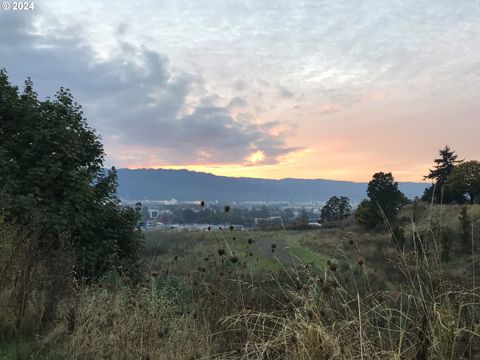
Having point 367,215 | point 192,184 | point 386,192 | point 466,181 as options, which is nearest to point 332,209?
point 367,215

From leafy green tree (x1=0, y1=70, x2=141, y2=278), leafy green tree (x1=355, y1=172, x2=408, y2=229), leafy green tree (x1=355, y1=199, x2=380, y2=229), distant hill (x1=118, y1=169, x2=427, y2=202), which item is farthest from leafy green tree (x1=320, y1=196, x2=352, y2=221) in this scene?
leafy green tree (x1=0, y1=70, x2=141, y2=278)

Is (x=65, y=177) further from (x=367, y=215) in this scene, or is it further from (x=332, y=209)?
(x=332, y=209)

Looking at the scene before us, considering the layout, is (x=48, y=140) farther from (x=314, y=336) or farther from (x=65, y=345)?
(x=314, y=336)

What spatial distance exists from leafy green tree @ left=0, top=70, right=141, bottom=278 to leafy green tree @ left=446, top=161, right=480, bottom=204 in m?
30.4

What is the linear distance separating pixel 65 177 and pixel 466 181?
33950mm

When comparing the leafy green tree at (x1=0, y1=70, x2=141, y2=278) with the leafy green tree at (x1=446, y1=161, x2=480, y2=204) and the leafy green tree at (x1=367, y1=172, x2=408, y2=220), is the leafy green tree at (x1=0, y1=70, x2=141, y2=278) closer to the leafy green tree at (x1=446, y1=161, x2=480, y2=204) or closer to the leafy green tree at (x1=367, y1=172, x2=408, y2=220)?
the leafy green tree at (x1=367, y1=172, x2=408, y2=220)

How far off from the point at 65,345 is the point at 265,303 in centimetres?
206

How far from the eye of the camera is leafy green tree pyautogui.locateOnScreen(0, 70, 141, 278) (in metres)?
12.4

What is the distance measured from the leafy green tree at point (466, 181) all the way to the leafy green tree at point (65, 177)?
99.7 feet

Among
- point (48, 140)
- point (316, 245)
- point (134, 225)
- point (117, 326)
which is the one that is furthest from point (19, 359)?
point (316, 245)

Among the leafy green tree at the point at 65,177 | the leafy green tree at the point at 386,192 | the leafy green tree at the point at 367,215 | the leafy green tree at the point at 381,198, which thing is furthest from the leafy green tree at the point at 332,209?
the leafy green tree at the point at 65,177

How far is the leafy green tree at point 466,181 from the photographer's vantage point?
36.4 m

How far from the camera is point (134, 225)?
52.3ft

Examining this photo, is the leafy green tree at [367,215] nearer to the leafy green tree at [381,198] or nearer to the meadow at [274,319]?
the leafy green tree at [381,198]
